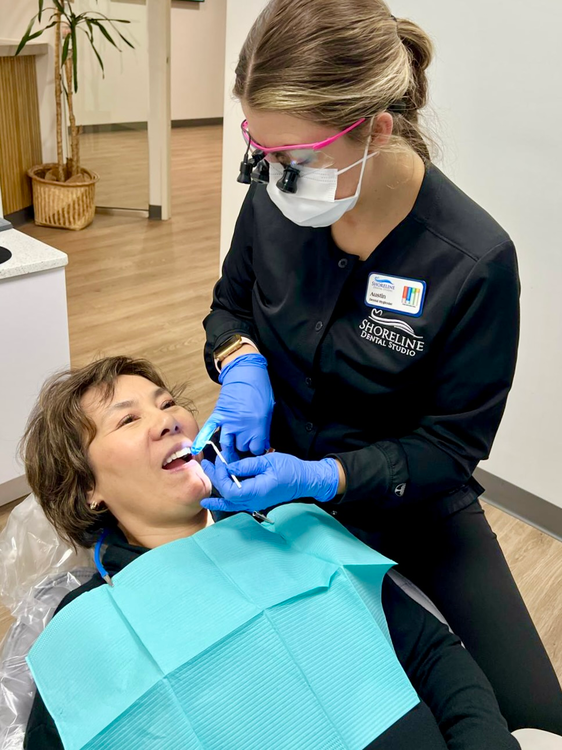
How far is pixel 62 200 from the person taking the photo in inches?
173

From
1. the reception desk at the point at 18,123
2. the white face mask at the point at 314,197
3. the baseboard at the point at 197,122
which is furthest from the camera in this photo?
the baseboard at the point at 197,122

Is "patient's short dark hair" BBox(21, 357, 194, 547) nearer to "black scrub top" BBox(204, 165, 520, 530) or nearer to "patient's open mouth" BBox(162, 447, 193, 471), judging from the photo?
"patient's open mouth" BBox(162, 447, 193, 471)

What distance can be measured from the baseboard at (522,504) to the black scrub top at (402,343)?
999 millimetres

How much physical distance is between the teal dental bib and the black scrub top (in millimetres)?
179

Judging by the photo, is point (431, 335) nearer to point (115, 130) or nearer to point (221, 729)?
point (221, 729)

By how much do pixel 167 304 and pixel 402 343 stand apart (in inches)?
103

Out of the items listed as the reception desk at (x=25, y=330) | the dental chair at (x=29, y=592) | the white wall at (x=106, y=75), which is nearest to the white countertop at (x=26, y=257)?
the reception desk at (x=25, y=330)

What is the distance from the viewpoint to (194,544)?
114 centimetres

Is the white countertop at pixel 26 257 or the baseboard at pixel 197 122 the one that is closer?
the white countertop at pixel 26 257

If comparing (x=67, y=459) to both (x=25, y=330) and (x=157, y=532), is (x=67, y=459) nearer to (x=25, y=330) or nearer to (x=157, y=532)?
(x=157, y=532)

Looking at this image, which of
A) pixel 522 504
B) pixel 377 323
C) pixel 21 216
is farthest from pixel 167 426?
pixel 21 216

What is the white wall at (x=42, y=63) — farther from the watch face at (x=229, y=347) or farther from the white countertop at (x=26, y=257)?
the watch face at (x=229, y=347)

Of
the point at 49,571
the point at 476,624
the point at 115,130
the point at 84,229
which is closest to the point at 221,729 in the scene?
the point at 476,624

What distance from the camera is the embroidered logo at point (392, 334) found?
115 centimetres
